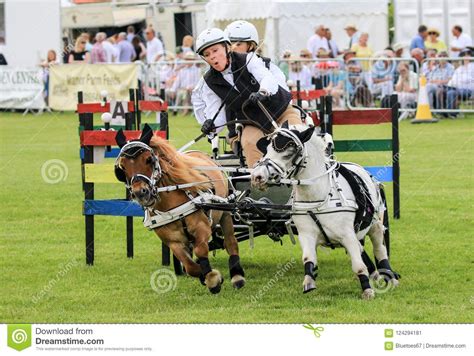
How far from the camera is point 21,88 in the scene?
31969 mm

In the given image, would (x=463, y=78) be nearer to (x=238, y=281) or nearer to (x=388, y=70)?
(x=388, y=70)

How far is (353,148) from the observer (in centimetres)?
1297

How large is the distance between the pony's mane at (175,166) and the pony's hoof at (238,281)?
32.9 inches

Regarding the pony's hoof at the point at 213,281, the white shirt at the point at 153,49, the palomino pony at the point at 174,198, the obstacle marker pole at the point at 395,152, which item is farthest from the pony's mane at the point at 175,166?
the white shirt at the point at 153,49

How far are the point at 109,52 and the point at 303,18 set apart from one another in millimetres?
5329

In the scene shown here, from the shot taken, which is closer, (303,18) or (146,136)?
(146,136)

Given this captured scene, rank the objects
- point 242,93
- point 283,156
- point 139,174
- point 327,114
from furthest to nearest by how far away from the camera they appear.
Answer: point 327,114, point 242,93, point 139,174, point 283,156

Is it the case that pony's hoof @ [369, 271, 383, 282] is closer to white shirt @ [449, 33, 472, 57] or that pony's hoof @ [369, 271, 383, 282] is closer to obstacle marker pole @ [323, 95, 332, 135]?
obstacle marker pole @ [323, 95, 332, 135]

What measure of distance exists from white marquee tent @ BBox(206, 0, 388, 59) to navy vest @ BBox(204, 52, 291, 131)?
21317 mm

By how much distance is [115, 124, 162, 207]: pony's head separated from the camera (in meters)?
8.91

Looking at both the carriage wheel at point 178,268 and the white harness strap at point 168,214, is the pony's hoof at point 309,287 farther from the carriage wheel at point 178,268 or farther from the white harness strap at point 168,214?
the carriage wheel at point 178,268

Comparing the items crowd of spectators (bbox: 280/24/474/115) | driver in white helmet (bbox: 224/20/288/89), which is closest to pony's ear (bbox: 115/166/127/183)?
driver in white helmet (bbox: 224/20/288/89)

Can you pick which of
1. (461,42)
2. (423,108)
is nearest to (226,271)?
(423,108)
